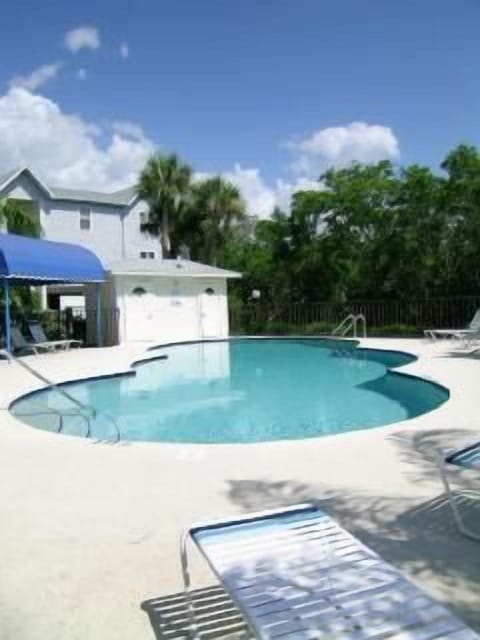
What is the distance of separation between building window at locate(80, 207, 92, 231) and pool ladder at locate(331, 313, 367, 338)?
14.3 m

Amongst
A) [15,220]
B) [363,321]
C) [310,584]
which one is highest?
[15,220]

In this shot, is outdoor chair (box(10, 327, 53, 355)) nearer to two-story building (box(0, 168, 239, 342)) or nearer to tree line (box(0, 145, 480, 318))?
tree line (box(0, 145, 480, 318))

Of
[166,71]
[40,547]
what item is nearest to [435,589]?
[40,547]

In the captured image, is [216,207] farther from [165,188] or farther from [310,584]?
[310,584]

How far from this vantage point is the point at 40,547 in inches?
163

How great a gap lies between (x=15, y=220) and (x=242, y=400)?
13.1 meters

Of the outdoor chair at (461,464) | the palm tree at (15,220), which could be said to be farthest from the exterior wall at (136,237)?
the outdoor chair at (461,464)

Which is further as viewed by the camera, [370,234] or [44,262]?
[370,234]

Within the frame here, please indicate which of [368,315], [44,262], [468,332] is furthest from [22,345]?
[368,315]

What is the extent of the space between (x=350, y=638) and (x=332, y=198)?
24.8m

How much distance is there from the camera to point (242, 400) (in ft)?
41.9

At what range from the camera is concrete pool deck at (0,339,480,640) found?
132 inches

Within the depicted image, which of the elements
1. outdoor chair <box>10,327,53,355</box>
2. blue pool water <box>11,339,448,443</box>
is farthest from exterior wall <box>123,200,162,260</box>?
blue pool water <box>11,339,448,443</box>

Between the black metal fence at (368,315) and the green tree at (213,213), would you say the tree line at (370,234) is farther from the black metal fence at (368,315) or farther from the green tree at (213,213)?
the green tree at (213,213)
